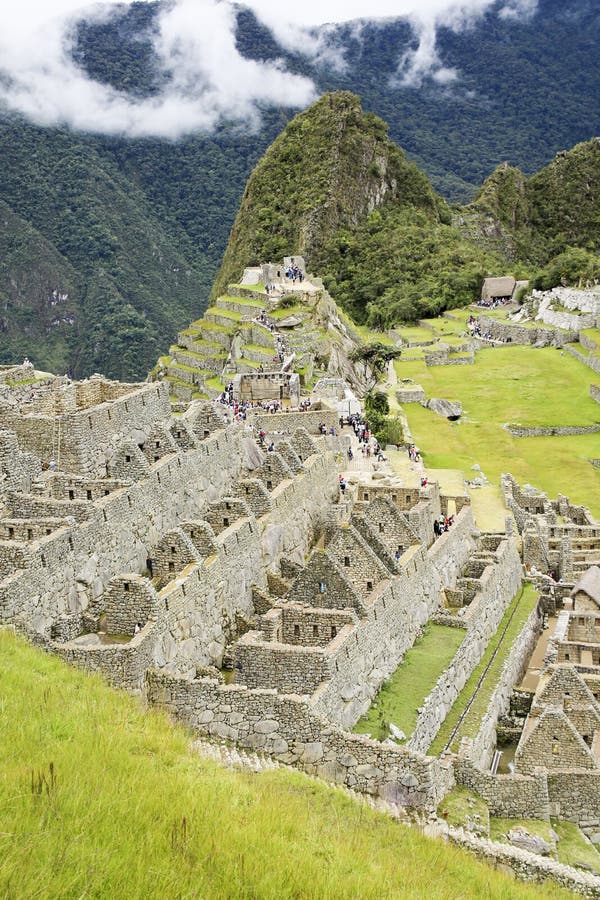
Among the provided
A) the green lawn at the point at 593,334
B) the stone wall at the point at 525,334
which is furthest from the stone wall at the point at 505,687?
the stone wall at the point at 525,334

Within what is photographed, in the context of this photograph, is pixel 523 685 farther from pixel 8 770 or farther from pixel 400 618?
pixel 8 770

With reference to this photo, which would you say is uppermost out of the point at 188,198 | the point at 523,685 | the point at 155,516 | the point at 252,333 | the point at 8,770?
the point at 188,198

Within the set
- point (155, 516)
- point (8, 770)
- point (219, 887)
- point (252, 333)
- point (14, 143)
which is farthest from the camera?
point (14, 143)

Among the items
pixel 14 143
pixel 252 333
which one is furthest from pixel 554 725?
pixel 14 143

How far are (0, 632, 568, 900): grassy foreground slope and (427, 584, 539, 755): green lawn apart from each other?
430 cm

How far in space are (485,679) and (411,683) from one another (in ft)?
9.93

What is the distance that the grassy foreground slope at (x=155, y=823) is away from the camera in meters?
7.90

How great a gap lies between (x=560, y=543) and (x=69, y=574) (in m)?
16.7

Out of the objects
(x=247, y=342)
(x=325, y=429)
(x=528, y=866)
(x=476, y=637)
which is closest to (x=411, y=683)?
(x=476, y=637)

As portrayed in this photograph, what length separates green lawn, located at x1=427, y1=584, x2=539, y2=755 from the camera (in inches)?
664

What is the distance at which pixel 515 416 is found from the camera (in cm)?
5803

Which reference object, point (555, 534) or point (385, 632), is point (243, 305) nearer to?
point (555, 534)

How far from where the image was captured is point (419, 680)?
17.2m

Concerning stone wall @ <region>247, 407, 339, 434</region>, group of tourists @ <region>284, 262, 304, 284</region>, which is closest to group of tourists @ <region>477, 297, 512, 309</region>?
Answer: group of tourists @ <region>284, 262, 304, 284</region>
